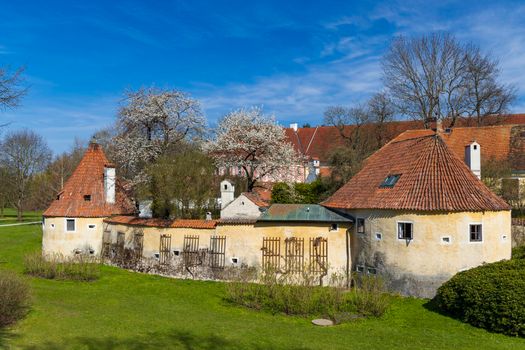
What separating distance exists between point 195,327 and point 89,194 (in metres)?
15.9

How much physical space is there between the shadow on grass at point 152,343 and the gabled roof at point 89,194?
15.1 meters

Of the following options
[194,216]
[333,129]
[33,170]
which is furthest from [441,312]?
[33,170]

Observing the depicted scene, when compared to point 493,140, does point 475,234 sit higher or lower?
lower

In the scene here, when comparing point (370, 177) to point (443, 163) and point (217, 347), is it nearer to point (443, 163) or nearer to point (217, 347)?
point (443, 163)

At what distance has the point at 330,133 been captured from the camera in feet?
178

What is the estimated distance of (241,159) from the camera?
32.9m

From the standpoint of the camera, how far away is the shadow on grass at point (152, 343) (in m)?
11.8

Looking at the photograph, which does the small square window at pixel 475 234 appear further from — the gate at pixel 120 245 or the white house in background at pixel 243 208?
the gate at pixel 120 245

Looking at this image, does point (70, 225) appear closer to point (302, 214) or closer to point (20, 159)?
point (302, 214)

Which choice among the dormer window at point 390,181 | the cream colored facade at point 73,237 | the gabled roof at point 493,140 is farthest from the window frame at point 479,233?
the cream colored facade at point 73,237

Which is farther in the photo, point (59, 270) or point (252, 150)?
point (252, 150)

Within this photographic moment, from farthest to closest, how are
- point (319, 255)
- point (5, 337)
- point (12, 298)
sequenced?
point (319, 255) → point (12, 298) → point (5, 337)

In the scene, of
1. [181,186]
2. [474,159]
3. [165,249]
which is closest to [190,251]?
[165,249]

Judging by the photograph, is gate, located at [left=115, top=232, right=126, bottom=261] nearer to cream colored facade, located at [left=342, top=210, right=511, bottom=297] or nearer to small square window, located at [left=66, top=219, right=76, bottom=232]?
small square window, located at [left=66, top=219, right=76, bottom=232]
